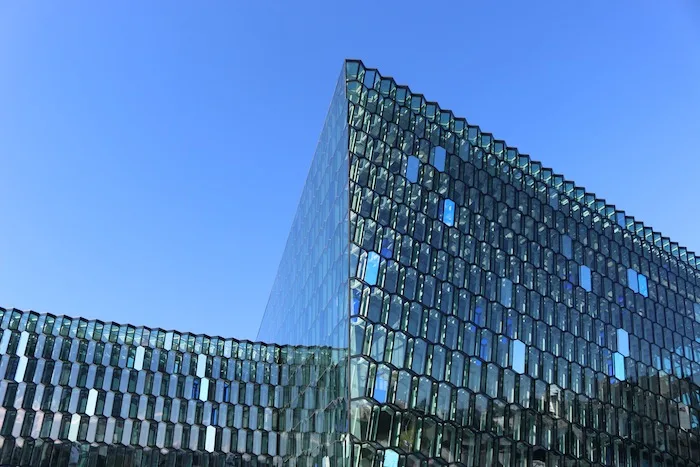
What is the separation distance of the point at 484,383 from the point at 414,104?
11.4 m

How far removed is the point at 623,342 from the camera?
30625 mm

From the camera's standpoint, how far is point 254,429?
107ft

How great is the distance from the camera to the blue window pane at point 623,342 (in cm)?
3025

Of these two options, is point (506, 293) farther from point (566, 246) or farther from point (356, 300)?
point (356, 300)

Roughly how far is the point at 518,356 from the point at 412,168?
7.85m

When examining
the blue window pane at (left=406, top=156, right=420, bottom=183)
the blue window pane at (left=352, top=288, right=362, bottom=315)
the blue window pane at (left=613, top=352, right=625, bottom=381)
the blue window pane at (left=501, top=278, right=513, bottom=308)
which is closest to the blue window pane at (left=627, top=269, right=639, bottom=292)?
the blue window pane at (left=613, top=352, right=625, bottom=381)

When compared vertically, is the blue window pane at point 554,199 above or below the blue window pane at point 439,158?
above

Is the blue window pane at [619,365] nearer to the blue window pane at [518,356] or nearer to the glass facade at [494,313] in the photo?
the glass facade at [494,313]

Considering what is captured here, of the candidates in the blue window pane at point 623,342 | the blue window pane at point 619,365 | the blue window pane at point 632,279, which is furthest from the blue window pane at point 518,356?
the blue window pane at point 632,279

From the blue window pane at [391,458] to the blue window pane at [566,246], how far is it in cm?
1392

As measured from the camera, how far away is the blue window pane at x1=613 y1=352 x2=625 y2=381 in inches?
1151

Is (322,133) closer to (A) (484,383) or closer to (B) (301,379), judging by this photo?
(B) (301,379)

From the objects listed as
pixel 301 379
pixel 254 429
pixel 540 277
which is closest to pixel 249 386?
pixel 254 429

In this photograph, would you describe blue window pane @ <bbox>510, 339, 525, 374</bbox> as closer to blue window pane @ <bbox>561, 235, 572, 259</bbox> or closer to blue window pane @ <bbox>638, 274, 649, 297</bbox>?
blue window pane @ <bbox>561, 235, 572, 259</bbox>
